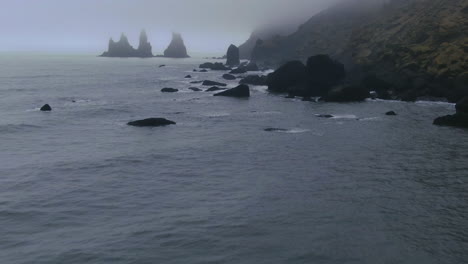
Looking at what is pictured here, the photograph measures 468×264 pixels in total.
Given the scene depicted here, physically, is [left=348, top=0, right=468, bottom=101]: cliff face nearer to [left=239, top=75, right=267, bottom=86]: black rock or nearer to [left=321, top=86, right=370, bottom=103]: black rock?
[left=321, top=86, right=370, bottom=103]: black rock

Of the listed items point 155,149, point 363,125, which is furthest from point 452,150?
point 155,149

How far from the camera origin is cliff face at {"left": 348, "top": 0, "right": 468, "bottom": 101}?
7688 centimetres

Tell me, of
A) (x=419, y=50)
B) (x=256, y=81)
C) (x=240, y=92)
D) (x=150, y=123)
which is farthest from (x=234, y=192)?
(x=256, y=81)

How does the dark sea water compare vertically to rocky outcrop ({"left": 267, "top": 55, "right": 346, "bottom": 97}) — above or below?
below

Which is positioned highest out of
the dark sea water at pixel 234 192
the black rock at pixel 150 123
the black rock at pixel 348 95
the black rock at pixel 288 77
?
the black rock at pixel 288 77

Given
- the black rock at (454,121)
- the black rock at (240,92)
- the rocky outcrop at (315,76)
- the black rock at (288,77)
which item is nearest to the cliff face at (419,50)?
the rocky outcrop at (315,76)

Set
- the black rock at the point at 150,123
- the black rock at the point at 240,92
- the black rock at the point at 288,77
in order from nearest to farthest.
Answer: the black rock at the point at 150,123 → the black rock at the point at 240,92 → the black rock at the point at 288,77

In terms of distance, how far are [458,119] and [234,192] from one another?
37.6 m

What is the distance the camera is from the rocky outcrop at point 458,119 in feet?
176

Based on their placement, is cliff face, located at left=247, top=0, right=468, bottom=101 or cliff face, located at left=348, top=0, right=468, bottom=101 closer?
cliff face, located at left=348, top=0, right=468, bottom=101

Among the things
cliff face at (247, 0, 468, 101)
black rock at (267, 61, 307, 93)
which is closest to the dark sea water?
cliff face at (247, 0, 468, 101)

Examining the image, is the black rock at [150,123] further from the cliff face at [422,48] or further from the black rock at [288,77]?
the cliff face at [422,48]

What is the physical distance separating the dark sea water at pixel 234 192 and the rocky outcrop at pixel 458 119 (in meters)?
1.71

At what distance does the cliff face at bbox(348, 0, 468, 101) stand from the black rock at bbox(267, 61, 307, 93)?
53.1 feet
